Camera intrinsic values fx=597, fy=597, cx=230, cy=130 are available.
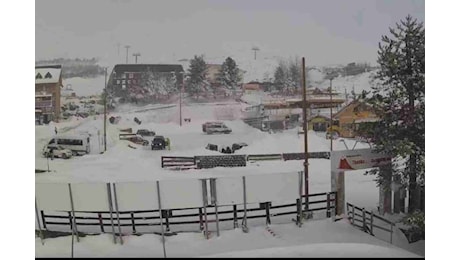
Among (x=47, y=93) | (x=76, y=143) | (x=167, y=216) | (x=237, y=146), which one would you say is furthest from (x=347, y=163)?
(x=47, y=93)

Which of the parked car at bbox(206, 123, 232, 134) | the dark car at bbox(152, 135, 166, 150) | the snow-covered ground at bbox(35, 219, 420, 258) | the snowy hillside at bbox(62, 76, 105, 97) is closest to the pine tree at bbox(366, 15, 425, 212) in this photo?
the snow-covered ground at bbox(35, 219, 420, 258)

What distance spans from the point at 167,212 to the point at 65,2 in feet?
2.66

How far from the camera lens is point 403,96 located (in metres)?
2.24

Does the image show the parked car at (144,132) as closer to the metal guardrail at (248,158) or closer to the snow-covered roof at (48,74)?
the metal guardrail at (248,158)

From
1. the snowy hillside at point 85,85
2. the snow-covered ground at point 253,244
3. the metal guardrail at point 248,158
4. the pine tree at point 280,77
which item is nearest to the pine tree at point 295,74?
the pine tree at point 280,77

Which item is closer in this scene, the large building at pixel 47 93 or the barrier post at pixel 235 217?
the large building at pixel 47 93

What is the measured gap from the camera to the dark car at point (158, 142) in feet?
6.92

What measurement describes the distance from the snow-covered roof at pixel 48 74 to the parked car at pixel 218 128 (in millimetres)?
548

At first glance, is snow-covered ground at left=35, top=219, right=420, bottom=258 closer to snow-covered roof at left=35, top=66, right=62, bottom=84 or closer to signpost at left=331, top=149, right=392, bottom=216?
signpost at left=331, top=149, right=392, bottom=216

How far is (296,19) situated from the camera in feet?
7.12

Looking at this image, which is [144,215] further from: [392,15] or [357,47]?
[392,15]

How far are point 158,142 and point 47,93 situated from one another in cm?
42

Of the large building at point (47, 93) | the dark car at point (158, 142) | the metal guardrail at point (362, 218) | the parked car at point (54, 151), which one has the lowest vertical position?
the metal guardrail at point (362, 218)
